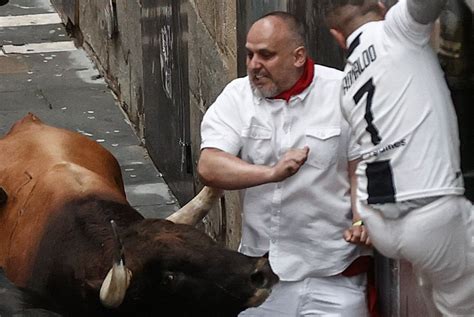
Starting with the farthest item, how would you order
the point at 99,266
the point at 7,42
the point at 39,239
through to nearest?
the point at 7,42 → the point at 39,239 → the point at 99,266

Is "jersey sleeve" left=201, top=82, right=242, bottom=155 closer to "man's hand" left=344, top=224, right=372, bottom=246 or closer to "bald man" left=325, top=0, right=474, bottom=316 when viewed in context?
"man's hand" left=344, top=224, right=372, bottom=246

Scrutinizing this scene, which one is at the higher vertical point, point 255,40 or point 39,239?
Result: point 255,40

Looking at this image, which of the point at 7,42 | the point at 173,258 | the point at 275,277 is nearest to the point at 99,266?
the point at 173,258

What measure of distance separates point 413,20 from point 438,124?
0.40 m

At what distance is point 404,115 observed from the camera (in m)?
5.30

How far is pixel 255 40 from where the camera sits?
20.9ft

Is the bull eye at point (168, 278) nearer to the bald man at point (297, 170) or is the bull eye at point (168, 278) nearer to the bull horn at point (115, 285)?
the bull horn at point (115, 285)

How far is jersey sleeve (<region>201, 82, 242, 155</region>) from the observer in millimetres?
6445

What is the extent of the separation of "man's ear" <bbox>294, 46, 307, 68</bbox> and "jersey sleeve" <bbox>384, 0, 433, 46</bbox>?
1005 mm

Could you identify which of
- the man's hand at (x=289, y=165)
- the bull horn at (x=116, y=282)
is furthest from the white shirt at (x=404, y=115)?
the bull horn at (x=116, y=282)

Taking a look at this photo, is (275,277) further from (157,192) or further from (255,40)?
(157,192)

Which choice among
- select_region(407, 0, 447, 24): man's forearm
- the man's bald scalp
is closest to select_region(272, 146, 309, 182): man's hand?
the man's bald scalp

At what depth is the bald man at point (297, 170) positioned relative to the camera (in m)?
6.34

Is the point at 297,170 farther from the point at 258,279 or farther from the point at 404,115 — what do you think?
the point at 404,115
